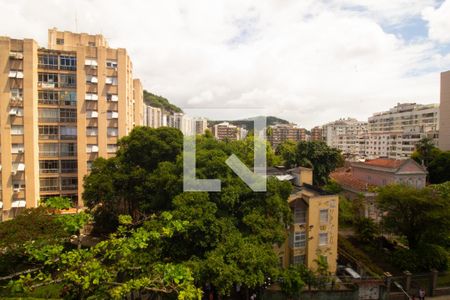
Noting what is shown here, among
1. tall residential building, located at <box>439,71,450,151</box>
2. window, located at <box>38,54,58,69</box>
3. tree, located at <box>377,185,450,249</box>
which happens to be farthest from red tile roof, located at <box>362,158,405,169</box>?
window, located at <box>38,54,58,69</box>

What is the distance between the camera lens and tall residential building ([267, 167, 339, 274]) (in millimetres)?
11031

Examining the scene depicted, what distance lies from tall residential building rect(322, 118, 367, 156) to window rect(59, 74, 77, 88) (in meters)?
47.3

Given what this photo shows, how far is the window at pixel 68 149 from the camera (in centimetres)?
2011

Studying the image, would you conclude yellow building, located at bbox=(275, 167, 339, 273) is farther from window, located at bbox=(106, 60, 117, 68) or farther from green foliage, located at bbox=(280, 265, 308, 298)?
window, located at bbox=(106, 60, 117, 68)

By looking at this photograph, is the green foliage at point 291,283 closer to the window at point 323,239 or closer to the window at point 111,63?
the window at point 323,239

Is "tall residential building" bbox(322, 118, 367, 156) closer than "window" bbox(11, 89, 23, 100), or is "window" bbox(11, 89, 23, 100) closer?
"window" bbox(11, 89, 23, 100)

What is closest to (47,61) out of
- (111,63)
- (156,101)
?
(111,63)

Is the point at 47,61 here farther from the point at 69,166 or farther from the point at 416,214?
the point at 416,214

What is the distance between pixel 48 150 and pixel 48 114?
8.74 ft

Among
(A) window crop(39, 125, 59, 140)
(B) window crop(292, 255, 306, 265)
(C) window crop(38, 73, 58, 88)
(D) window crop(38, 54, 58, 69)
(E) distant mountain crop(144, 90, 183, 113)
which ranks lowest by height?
(B) window crop(292, 255, 306, 265)

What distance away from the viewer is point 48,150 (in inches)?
782

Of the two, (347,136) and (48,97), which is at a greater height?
(48,97)

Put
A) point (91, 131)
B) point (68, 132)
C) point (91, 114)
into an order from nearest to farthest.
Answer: point (68, 132)
point (91, 114)
point (91, 131)

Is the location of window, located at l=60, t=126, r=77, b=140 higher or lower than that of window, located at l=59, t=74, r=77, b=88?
lower
